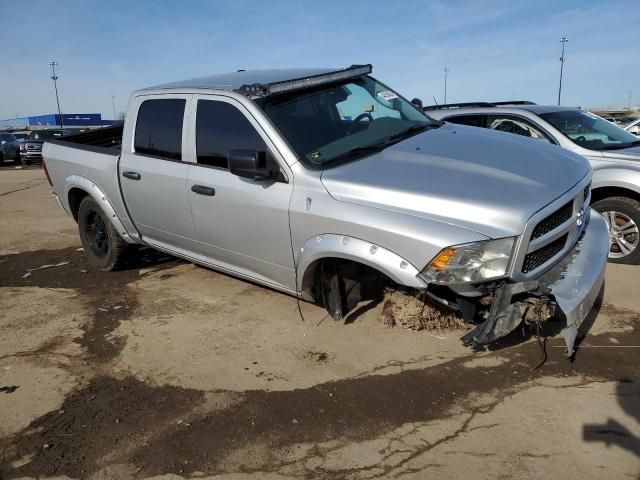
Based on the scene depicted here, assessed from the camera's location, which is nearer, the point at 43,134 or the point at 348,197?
the point at 348,197

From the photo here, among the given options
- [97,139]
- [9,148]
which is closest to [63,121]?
[9,148]

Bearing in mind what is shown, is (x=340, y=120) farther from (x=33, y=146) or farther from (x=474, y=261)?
(x=33, y=146)

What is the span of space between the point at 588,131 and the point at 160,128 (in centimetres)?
483

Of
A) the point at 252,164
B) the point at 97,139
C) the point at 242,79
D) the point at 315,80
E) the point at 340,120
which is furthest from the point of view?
the point at 97,139

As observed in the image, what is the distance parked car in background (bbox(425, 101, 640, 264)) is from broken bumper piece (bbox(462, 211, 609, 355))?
1.76 m

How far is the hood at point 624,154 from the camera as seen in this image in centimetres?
532

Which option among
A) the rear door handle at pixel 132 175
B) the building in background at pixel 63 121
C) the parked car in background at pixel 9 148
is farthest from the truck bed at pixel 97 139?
the building in background at pixel 63 121

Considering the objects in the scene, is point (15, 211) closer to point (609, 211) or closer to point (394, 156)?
point (394, 156)

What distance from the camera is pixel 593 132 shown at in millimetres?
6059

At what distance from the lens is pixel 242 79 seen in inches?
176

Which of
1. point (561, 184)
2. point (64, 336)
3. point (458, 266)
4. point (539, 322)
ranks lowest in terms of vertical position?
point (64, 336)

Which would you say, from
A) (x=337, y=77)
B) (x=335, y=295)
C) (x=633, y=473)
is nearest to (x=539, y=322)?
(x=633, y=473)

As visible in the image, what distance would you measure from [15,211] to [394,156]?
30.8 ft

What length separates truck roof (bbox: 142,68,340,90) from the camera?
14.0 ft
